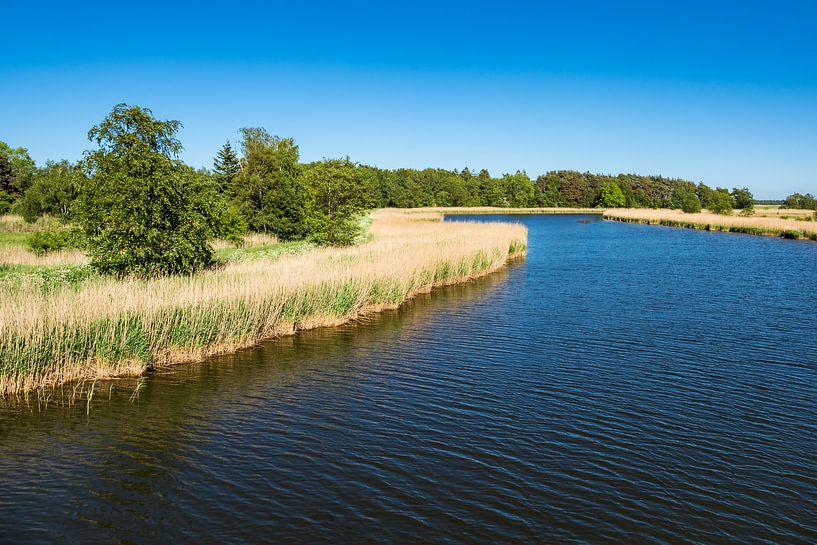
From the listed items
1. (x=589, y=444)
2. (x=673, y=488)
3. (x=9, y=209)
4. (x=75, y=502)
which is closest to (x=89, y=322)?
(x=75, y=502)

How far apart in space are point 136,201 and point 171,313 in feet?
18.0

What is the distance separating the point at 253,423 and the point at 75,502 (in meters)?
3.06

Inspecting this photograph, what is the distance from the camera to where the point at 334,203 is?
32.0 metres

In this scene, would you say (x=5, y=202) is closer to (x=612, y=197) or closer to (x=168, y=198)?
(x=168, y=198)

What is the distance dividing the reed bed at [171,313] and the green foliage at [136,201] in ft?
5.07

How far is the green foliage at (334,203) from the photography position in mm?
31391

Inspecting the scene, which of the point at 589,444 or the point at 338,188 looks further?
the point at 338,188

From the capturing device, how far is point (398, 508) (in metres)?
7.20

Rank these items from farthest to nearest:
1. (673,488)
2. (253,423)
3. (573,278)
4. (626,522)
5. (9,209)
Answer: (9,209) < (573,278) < (253,423) < (673,488) < (626,522)

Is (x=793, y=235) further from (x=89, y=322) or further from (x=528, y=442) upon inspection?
(x=89, y=322)

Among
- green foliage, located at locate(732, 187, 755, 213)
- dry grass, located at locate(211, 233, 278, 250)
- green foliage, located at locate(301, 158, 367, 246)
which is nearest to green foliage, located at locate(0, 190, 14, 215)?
dry grass, located at locate(211, 233, 278, 250)

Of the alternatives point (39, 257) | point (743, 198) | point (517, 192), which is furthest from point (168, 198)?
point (517, 192)

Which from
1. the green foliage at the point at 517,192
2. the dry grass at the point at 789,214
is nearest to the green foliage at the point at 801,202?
the dry grass at the point at 789,214

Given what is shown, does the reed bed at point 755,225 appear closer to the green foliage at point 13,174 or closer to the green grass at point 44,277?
the green grass at point 44,277
